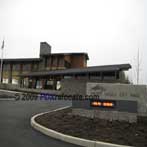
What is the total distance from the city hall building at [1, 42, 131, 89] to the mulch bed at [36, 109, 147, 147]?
25.0 m

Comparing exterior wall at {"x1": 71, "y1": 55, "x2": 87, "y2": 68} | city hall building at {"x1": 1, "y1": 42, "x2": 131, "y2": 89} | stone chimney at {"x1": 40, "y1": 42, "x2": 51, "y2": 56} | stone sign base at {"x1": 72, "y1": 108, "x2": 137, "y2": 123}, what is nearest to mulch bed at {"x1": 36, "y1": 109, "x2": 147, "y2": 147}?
stone sign base at {"x1": 72, "y1": 108, "x2": 137, "y2": 123}

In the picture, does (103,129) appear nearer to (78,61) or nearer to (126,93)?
(126,93)

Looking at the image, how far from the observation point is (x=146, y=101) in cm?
970

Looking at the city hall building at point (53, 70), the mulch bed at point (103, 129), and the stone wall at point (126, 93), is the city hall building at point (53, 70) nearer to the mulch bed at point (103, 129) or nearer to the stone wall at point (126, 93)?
the stone wall at point (126, 93)

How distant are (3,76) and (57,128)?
172 ft

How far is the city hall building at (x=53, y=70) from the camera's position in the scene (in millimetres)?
36281

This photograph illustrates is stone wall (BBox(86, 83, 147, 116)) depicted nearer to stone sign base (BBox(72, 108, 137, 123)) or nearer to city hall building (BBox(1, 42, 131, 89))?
stone sign base (BBox(72, 108, 137, 123))

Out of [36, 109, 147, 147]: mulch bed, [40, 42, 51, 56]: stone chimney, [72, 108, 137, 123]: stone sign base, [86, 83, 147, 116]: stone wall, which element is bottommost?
[36, 109, 147, 147]: mulch bed

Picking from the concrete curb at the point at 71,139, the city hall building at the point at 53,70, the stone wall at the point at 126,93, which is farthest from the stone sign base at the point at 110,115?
the city hall building at the point at 53,70

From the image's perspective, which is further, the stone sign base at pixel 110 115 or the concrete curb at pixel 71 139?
the stone sign base at pixel 110 115

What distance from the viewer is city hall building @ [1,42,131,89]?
36.3m

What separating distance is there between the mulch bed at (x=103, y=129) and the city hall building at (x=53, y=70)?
81.9 feet

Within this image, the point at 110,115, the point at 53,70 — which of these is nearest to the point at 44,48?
the point at 53,70

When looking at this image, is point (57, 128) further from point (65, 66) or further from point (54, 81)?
point (65, 66)
